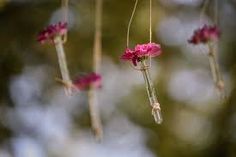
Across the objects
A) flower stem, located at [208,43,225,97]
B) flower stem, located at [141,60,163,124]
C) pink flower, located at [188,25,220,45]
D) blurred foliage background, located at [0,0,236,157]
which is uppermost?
pink flower, located at [188,25,220,45]

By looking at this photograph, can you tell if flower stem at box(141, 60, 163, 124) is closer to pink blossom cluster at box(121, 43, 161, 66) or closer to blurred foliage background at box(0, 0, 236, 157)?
pink blossom cluster at box(121, 43, 161, 66)

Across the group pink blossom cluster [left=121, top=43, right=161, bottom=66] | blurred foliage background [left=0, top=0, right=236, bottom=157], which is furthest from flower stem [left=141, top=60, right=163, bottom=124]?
blurred foliage background [left=0, top=0, right=236, bottom=157]

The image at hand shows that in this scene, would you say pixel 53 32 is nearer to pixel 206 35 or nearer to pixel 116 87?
pixel 206 35

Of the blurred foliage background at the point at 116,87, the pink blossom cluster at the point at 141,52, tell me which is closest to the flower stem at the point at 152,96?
the pink blossom cluster at the point at 141,52

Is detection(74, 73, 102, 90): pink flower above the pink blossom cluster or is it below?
below

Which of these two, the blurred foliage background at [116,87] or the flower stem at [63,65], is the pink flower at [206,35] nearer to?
the flower stem at [63,65]

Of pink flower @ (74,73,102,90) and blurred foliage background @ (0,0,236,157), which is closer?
pink flower @ (74,73,102,90)
